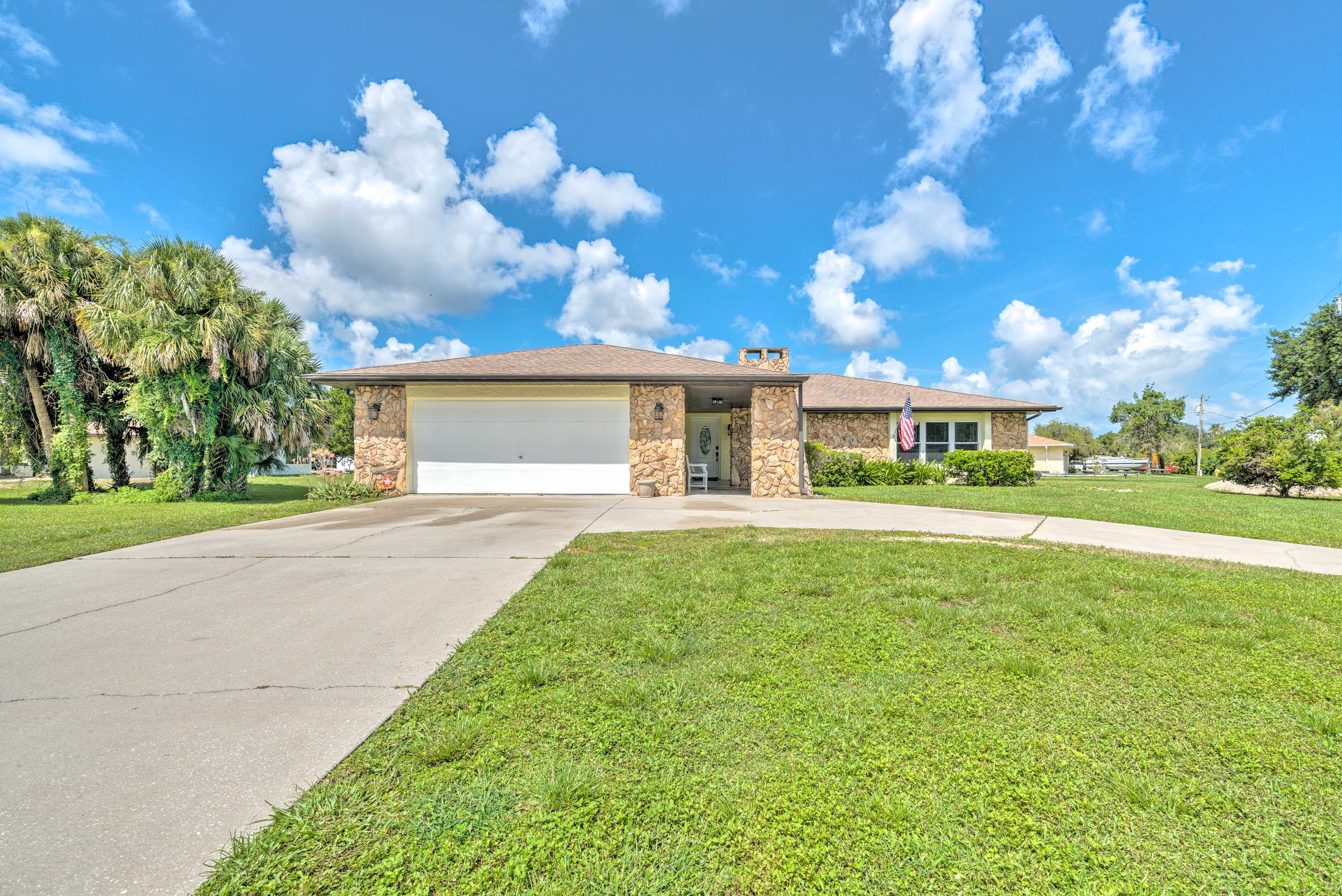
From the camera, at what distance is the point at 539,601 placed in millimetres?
3965

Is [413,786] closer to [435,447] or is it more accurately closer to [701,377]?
[701,377]

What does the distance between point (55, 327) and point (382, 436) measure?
28.2ft

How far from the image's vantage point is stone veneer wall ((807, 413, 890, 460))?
700 inches

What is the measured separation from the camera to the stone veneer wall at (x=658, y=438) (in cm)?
1257

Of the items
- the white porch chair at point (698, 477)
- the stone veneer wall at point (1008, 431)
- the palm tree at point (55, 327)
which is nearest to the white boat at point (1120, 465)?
the stone veneer wall at point (1008, 431)

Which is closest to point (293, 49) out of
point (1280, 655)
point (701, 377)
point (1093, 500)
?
point (701, 377)

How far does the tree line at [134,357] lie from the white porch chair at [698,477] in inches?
471

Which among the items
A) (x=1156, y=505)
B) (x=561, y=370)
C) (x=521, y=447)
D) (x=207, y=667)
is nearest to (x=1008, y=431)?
(x=1156, y=505)

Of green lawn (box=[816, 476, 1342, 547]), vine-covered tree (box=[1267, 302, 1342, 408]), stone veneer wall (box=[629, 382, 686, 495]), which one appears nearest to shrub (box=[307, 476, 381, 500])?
stone veneer wall (box=[629, 382, 686, 495])

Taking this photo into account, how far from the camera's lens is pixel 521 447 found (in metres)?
12.7

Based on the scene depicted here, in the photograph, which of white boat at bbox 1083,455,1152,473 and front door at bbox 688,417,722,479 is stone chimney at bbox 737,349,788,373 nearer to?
front door at bbox 688,417,722,479

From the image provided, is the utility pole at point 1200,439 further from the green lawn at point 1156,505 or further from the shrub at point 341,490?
the shrub at point 341,490

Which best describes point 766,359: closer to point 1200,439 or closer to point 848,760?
point 848,760

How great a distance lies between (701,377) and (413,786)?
10635 millimetres
